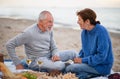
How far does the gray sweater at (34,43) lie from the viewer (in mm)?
3389

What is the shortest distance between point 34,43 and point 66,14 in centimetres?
198

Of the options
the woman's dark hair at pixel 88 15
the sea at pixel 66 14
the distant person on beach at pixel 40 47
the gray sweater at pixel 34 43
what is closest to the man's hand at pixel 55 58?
the distant person on beach at pixel 40 47

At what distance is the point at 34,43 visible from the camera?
3.50 m

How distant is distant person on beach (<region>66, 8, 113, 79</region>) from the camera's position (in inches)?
129

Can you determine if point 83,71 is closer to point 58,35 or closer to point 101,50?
point 101,50

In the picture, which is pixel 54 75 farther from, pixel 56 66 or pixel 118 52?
pixel 118 52

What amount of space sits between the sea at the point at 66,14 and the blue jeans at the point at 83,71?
1.60 m

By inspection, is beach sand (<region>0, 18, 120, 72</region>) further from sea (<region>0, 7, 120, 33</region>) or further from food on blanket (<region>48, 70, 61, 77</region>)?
food on blanket (<region>48, 70, 61, 77</region>)

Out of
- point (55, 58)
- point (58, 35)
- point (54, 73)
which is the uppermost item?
point (58, 35)

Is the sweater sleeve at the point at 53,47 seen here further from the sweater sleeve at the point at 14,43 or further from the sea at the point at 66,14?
the sea at the point at 66,14


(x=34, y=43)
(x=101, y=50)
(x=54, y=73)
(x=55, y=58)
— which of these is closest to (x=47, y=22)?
(x=34, y=43)

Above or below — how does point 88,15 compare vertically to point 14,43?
above

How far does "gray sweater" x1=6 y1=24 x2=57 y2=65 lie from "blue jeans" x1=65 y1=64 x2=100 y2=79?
12.6 inches

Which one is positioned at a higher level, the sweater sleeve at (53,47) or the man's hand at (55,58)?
the sweater sleeve at (53,47)
